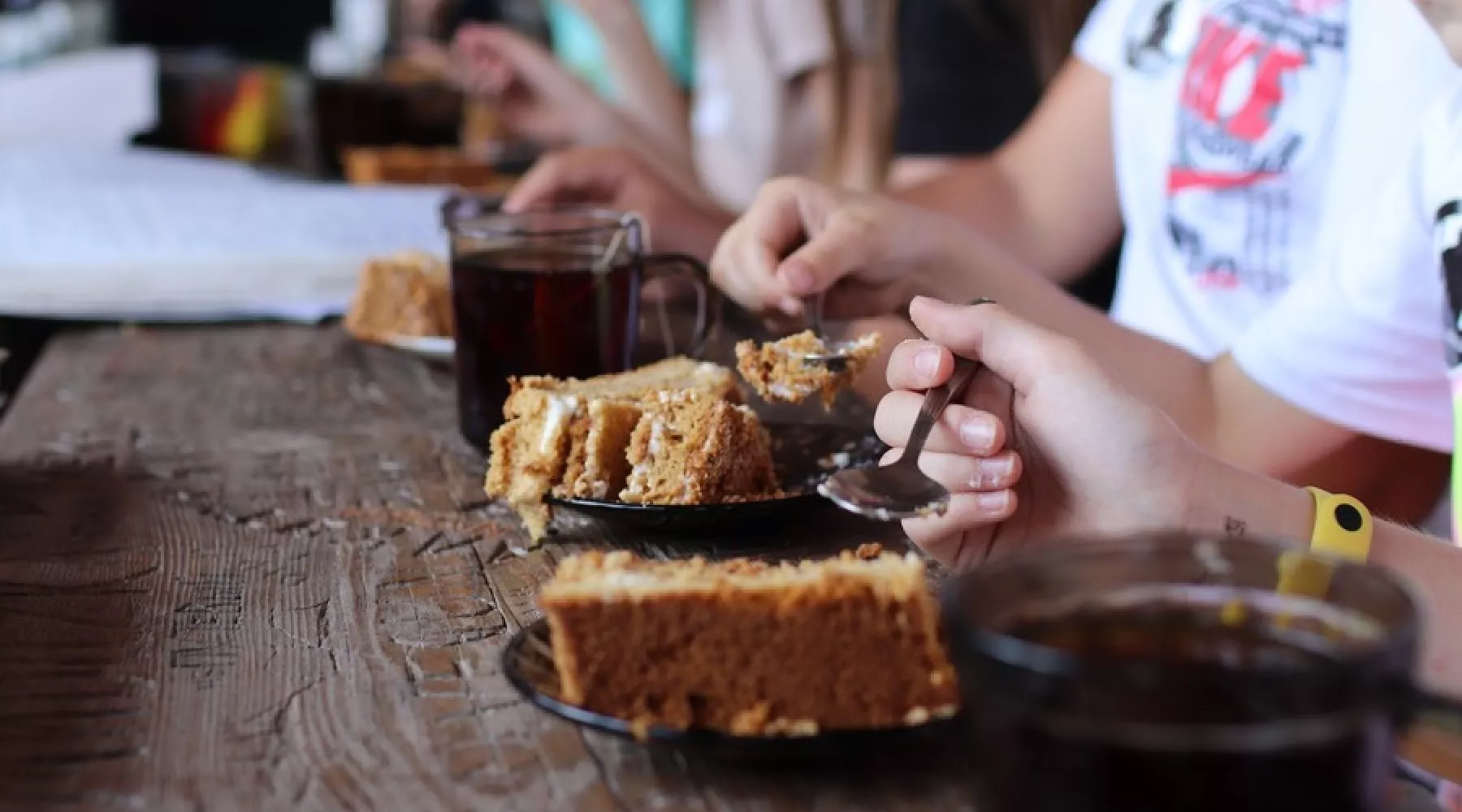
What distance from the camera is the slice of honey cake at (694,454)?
0.83 metres

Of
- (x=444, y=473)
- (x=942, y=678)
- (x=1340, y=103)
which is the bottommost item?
(x=444, y=473)

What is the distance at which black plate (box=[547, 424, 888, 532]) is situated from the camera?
2.68 feet

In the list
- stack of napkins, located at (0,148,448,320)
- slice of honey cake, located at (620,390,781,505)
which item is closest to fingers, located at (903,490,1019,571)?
slice of honey cake, located at (620,390,781,505)

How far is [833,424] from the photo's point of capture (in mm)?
992

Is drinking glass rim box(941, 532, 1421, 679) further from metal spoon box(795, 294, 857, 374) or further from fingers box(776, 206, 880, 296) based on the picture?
fingers box(776, 206, 880, 296)

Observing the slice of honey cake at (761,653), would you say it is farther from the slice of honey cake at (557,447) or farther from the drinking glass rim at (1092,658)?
the slice of honey cake at (557,447)

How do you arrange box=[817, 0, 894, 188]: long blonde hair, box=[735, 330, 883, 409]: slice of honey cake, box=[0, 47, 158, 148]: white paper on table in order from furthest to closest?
box=[0, 47, 158, 148]: white paper on table < box=[817, 0, 894, 188]: long blonde hair < box=[735, 330, 883, 409]: slice of honey cake

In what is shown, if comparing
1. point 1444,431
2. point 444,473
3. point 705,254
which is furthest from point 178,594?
point 1444,431

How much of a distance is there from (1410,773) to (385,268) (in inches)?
38.5

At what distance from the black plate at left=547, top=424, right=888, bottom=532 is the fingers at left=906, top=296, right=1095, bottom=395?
0.40ft

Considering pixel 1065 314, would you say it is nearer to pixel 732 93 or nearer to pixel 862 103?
pixel 862 103

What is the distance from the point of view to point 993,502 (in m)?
0.73

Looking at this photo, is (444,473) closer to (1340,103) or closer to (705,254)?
(705,254)

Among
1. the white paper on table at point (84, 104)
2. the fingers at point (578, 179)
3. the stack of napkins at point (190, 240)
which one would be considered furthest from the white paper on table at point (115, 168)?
the fingers at point (578, 179)
